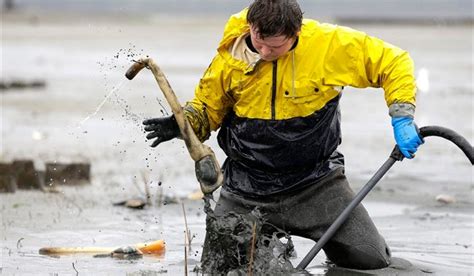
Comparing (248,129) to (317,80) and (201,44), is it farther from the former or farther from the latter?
(201,44)

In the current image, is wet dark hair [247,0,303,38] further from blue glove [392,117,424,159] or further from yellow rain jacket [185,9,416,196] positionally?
blue glove [392,117,424,159]

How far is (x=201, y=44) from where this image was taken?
34.2 m

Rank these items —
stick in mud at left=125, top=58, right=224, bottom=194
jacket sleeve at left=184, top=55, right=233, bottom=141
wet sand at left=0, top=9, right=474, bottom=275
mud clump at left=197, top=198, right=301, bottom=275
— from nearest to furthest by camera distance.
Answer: stick in mud at left=125, top=58, right=224, bottom=194 → mud clump at left=197, top=198, right=301, bottom=275 → jacket sleeve at left=184, top=55, right=233, bottom=141 → wet sand at left=0, top=9, right=474, bottom=275

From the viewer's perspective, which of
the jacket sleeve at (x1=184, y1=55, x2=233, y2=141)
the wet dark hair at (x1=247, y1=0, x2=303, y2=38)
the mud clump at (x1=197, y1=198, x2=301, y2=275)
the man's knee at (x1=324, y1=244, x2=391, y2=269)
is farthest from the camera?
the man's knee at (x1=324, y1=244, x2=391, y2=269)

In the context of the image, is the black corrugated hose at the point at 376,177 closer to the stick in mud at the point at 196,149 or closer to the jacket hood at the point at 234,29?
the stick in mud at the point at 196,149

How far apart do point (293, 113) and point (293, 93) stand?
11 cm

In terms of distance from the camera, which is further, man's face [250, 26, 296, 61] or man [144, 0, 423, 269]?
man [144, 0, 423, 269]

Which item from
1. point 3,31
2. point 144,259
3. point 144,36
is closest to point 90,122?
point 144,259

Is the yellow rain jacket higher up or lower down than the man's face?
→ lower down

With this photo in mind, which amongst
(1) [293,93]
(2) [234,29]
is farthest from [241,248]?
(2) [234,29]

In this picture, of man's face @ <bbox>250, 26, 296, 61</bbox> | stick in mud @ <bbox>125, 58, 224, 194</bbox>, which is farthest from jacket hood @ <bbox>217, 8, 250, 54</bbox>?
stick in mud @ <bbox>125, 58, 224, 194</bbox>

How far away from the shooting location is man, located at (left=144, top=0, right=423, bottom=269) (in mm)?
6031

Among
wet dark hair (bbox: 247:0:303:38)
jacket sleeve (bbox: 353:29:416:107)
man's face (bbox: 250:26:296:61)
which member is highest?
wet dark hair (bbox: 247:0:303:38)

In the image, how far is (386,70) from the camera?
6070 millimetres
